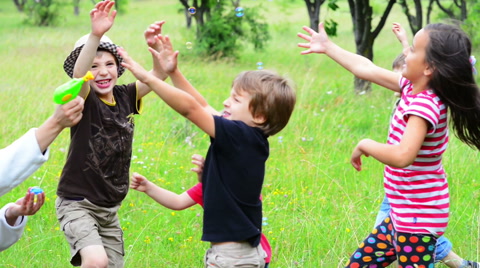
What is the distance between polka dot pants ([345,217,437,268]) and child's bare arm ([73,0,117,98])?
1650mm

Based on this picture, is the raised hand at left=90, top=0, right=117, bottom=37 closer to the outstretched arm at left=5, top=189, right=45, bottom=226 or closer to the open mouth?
the open mouth

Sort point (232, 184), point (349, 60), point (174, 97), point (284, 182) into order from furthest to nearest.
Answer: point (284, 182), point (349, 60), point (232, 184), point (174, 97)

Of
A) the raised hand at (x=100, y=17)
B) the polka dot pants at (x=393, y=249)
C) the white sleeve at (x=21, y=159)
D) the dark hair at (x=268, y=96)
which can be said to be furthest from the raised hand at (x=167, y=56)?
the polka dot pants at (x=393, y=249)

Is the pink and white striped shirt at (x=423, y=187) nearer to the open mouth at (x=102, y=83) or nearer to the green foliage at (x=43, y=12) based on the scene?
the open mouth at (x=102, y=83)

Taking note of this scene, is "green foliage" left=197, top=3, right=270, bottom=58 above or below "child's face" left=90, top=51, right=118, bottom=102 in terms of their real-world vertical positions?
below

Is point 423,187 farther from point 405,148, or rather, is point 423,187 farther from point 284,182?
point 284,182

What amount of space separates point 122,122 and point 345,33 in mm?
20529

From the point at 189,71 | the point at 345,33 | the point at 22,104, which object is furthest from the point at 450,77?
the point at 345,33

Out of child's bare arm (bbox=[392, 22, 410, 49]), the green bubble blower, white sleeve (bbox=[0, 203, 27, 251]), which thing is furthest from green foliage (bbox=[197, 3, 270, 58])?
the green bubble blower

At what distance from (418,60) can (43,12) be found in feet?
81.9

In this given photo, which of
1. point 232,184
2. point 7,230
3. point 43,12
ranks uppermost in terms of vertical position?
point 232,184

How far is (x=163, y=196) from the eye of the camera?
334 centimetres

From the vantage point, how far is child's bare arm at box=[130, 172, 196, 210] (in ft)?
10.8

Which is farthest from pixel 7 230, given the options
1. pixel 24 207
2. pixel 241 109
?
pixel 241 109
